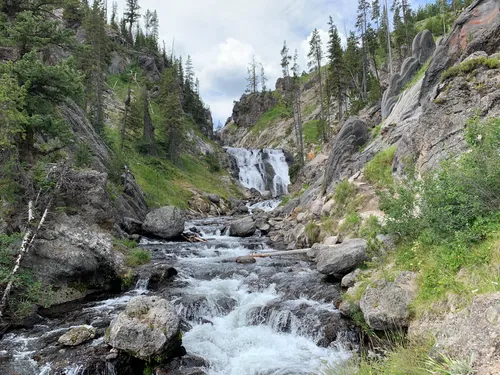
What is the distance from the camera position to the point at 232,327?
35.5 feet

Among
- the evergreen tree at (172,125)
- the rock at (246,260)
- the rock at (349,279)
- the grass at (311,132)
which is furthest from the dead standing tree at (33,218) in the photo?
the grass at (311,132)

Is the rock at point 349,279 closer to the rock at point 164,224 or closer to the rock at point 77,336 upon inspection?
the rock at point 77,336

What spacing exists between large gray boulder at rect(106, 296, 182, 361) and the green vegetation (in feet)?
49.4

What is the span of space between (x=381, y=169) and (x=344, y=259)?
31.2ft

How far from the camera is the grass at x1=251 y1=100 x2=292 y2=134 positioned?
9125 cm

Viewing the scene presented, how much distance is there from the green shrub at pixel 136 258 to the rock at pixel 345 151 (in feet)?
48.8

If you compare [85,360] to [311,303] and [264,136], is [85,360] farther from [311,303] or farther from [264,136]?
[264,136]

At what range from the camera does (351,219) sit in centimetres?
1728

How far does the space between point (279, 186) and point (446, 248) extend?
172 feet

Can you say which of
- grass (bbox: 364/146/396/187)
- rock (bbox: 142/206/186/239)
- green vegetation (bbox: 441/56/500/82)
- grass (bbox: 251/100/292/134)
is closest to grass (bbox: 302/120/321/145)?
grass (bbox: 251/100/292/134)

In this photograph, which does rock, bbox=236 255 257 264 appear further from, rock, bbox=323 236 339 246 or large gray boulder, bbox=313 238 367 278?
large gray boulder, bbox=313 238 367 278

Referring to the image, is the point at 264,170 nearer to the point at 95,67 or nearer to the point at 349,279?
the point at 95,67

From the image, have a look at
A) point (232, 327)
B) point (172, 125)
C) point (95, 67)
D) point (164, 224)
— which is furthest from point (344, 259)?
point (95, 67)

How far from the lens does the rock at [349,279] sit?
12100mm
